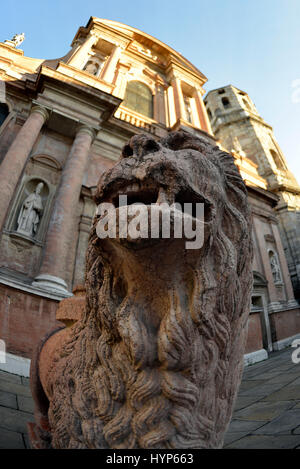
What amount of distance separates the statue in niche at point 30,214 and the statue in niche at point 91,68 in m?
7.79

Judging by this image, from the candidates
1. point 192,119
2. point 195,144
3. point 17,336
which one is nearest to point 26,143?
point 17,336

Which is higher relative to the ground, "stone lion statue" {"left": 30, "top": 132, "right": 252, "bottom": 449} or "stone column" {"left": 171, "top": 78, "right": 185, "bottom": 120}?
"stone column" {"left": 171, "top": 78, "right": 185, "bottom": 120}

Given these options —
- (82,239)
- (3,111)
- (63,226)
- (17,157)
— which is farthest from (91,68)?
(63,226)

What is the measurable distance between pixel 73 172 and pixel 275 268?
31.2ft

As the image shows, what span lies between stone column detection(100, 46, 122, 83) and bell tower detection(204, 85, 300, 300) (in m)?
8.47

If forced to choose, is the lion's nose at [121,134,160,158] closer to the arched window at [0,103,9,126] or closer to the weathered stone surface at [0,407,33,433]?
the weathered stone surface at [0,407,33,433]

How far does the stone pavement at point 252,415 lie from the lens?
1.72m

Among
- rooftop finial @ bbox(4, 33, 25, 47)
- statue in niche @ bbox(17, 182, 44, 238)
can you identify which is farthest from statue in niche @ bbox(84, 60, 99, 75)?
statue in niche @ bbox(17, 182, 44, 238)

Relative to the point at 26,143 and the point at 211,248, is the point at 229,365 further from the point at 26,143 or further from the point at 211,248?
the point at 26,143

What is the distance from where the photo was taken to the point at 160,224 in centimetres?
90

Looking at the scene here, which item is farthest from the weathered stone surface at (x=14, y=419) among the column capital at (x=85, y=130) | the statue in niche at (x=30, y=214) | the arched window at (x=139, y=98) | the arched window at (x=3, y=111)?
the arched window at (x=139, y=98)

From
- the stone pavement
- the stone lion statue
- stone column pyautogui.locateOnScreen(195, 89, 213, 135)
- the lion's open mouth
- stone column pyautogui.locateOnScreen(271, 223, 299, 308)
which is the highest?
stone column pyautogui.locateOnScreen(195, 89, 213, 135)

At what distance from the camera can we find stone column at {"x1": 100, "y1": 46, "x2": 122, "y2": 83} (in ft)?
37.3

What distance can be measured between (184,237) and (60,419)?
2.93ft
